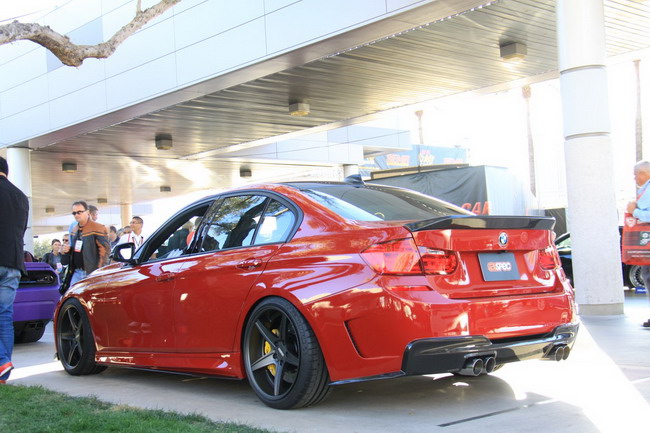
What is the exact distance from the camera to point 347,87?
53.5 ft

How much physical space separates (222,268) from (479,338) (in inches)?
75.4

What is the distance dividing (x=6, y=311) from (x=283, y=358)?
2851 millimetres

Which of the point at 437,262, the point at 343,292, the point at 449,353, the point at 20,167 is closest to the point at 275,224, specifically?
the point at 343,292

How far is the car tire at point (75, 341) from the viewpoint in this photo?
6.53 metres

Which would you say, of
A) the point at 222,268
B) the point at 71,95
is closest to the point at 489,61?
the point at 71,95

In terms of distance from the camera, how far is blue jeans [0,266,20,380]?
6.10 meters

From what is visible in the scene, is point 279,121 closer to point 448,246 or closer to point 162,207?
point 448,246

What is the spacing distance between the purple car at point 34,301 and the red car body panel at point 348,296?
4343mm

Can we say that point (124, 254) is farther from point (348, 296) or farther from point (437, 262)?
point (437, 262)

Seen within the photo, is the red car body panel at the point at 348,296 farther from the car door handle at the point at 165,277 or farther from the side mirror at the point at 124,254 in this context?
the side mirror at the point at 124,254

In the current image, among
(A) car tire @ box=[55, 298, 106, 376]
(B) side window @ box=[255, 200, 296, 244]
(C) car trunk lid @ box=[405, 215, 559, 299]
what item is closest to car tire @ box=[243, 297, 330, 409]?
(B) side window @ box=[255, 200, 296, 244]

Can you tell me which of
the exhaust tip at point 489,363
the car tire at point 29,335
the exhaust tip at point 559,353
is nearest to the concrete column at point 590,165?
the exhaust tip at point 559,353

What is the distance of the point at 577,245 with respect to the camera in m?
9.59

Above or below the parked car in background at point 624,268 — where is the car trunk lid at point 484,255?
above
